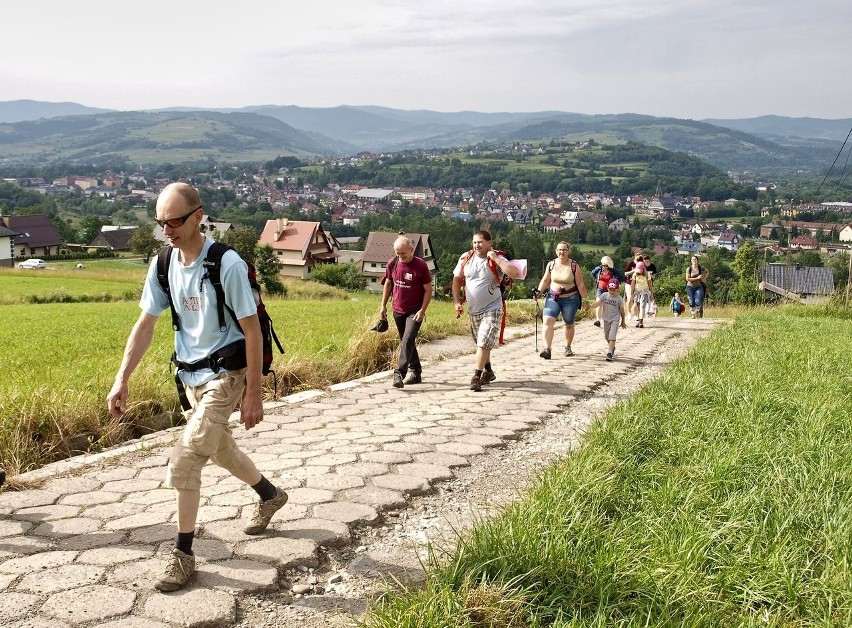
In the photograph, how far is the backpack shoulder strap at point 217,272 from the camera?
381 centimetres

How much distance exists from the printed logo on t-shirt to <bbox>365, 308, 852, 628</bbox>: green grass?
1.63 meters

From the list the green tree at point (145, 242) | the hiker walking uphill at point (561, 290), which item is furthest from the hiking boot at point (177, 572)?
the green tree at point (145, 242)

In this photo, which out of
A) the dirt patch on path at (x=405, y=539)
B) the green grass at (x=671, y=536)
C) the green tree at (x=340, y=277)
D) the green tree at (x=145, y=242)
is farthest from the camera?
the green tree at (x=145, y=242)

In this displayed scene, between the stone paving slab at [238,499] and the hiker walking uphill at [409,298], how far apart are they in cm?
32

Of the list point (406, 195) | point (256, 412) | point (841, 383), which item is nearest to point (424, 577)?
point (256, 412)

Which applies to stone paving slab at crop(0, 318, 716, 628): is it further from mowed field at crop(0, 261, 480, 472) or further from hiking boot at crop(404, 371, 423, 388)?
mowed field at crop(0, 261, 480, 472)

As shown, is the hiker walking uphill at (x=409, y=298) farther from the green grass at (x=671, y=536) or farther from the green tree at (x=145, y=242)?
the green tree at (x=145, y=242)

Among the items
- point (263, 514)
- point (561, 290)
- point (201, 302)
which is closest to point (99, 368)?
point (263, 514)

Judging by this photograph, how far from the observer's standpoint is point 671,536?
3783mm

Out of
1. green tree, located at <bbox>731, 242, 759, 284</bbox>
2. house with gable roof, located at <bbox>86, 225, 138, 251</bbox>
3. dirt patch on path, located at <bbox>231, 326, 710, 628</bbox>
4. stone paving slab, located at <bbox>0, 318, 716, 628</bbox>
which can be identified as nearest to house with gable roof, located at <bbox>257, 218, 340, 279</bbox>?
house with gable roof, located at <bbox>86, 225, 138, 251</bbox>

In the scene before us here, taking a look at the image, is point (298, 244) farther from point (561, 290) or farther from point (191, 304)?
point (191, 304)

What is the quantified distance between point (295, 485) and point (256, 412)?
51.1 inches

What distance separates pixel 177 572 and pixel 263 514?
73 centimetres

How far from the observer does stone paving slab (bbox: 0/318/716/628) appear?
3.49 metres
